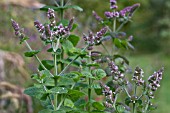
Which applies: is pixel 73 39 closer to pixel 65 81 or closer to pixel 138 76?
pixel 65 81

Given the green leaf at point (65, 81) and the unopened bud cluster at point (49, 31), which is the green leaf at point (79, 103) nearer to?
the green leaf at point (65, 81)

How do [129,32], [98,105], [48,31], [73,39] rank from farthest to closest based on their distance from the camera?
[129,32] < [73,39] < [98,105] < [48,31]

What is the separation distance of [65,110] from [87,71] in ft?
0.69

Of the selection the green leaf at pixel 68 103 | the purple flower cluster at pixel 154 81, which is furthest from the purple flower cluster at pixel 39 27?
the purple flower cluster at pixel 154 81

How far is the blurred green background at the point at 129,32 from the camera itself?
500 cm

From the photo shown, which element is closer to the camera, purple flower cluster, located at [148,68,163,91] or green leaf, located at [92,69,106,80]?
purple flower cluster, located at [148,68,163,91]

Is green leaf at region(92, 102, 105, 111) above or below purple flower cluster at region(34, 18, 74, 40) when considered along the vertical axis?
below

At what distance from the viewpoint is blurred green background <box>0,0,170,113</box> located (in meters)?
5.00

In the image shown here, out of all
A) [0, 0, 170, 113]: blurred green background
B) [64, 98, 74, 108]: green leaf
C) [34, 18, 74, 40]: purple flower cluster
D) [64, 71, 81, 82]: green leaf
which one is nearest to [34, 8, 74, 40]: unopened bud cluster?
[34, 18, 74, 40]: purple flower cluster

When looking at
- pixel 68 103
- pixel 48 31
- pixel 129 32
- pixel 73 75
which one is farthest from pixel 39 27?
pixel 129 32

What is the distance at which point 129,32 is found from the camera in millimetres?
16000

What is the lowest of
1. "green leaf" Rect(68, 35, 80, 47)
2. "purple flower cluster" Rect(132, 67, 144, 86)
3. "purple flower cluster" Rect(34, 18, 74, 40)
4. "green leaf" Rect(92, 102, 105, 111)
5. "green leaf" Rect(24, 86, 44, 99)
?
"green leaf" Rect(92, 102, 105, 111)

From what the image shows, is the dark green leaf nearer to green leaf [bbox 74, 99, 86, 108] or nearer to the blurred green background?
green leaf [bbox 74, 99, 86, 108]

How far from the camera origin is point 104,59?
2.12 meters
